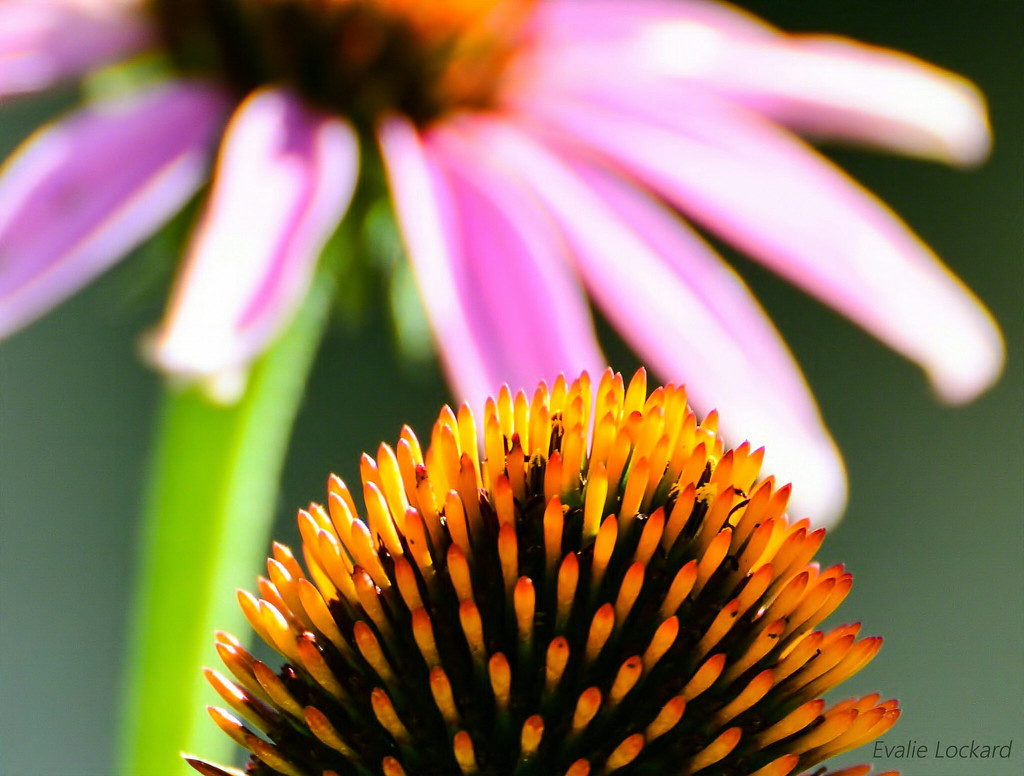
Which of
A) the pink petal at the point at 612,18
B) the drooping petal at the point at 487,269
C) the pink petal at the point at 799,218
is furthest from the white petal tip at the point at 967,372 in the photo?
the pink petal at the point at 612,18

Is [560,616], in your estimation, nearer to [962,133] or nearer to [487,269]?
[487,269]

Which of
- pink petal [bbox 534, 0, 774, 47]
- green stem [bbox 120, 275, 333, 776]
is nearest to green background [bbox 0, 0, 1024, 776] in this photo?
green stem [bbox 120, 275, 333, 776]

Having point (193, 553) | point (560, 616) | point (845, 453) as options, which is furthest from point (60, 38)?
point (845, 453)

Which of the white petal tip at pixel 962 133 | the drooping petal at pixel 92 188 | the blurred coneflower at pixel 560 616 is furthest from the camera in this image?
the white petal tip at pixel 962 133

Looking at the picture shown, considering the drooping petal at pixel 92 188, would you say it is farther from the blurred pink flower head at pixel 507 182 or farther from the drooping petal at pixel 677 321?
the drooping petal at pixel 677 321

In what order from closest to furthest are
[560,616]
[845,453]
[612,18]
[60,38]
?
1. [560,616]
2. [60,38]
3. [612,18]
4. [845,453]

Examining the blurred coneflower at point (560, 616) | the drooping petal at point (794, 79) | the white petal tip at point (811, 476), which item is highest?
the drooping petal at point (794, 79)

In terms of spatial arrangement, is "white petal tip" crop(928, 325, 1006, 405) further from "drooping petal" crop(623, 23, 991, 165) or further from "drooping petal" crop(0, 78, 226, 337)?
"drooping petal" crop(0, 78, 226, 337)
